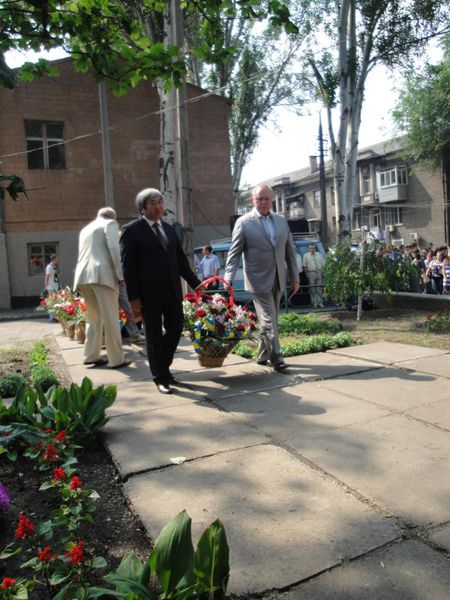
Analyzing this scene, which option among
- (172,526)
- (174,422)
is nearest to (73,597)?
(172,526)

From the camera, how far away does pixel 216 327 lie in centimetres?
494

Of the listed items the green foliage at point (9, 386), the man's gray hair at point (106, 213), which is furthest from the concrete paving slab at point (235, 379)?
the man's gray hair at point (106, 213)

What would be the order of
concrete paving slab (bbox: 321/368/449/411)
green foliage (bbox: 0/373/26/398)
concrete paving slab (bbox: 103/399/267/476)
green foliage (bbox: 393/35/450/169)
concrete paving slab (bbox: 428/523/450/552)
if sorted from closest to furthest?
concrete paving slab (bbox: 428/523/450/552)
concrete paving slab (bbox: 103/399/267/476)
concrete paving slab (bbox: 321/368/449/411)
green foliage (bbox: 0/373/26/398)
green foliage (bbox: 393/35/450/169)

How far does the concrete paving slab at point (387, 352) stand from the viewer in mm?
5664

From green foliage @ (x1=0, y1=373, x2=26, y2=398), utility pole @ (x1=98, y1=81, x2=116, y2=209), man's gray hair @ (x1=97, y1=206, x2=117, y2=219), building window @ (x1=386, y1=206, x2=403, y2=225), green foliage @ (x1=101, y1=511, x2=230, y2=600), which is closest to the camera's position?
green foliage @ (x1=101, y1=511, x2=230, y2=600)

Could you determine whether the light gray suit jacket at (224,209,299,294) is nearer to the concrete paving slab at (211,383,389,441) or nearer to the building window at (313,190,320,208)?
the concrete paving slab at (211,383,389,441)

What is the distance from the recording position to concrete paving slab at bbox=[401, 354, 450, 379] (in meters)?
4.92

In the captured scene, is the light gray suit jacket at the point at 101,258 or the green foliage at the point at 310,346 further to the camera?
the green foliage at the point at 310,346

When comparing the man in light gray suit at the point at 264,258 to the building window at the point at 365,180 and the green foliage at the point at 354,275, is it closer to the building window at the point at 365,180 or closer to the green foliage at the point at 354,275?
the green foliage at the point at 354,275

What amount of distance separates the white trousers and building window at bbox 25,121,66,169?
628 inches

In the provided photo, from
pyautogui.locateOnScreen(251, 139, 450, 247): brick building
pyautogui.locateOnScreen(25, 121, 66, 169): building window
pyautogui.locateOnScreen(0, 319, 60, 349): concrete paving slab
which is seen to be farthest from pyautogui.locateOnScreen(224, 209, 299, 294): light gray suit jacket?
pyautogui.locateOnScreen(251, 139, 450, 247): brick building

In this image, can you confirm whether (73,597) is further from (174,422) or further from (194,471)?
(174,422)

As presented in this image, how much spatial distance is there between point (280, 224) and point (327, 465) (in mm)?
3076

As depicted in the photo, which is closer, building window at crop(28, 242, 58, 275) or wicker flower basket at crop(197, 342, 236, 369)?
wicker flower basket at crop(197, 342, 236, 369)
